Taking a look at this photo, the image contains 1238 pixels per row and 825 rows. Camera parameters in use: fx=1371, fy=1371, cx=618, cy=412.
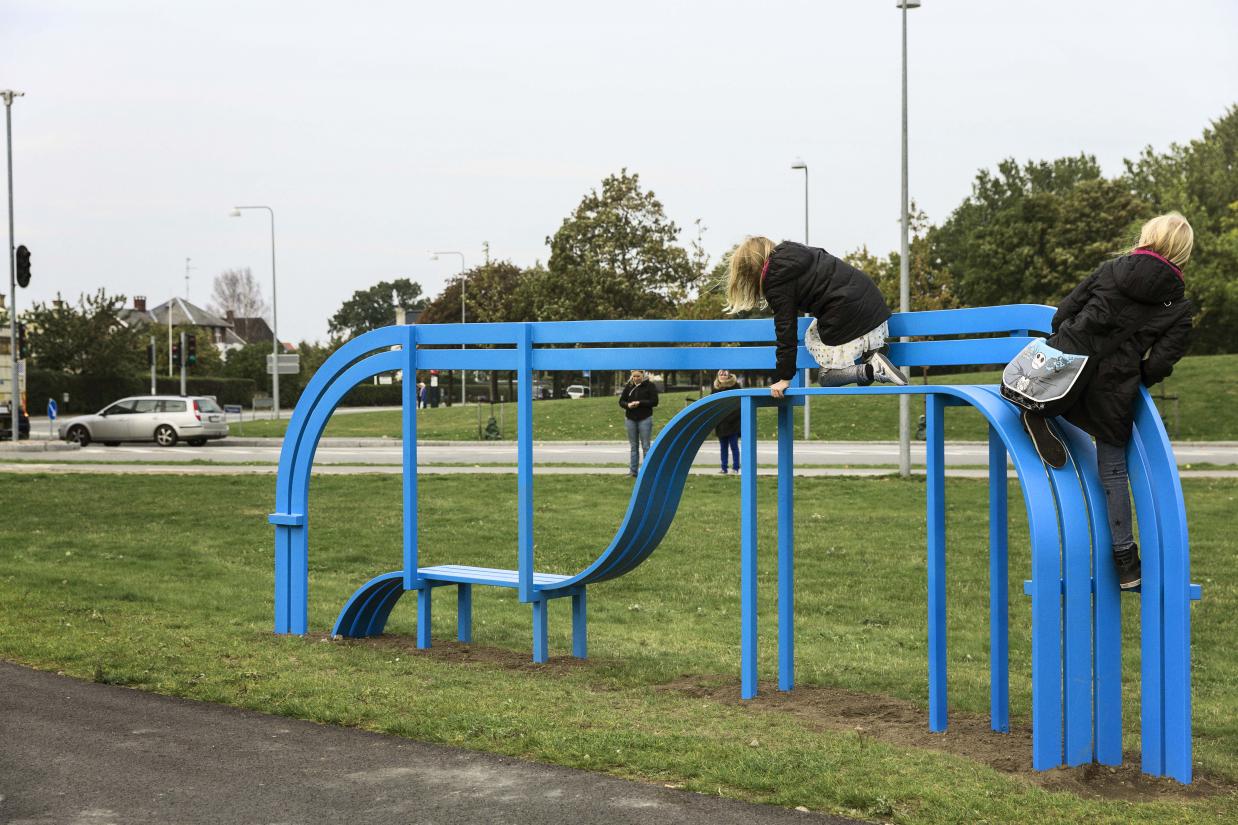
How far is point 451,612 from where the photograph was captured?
32.6 feet

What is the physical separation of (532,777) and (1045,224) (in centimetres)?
5977

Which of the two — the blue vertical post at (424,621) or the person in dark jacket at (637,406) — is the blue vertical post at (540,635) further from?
the person in dark jacket at (637,406)

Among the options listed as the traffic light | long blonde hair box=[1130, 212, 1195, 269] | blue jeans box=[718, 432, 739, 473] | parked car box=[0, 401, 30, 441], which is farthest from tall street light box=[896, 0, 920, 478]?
parked car box=[0, 401, 30, 441]

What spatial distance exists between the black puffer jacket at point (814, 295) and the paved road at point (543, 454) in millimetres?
16005

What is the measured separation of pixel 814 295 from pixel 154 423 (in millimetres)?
30493

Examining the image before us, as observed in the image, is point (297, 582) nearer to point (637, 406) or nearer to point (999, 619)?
point (999, 619)

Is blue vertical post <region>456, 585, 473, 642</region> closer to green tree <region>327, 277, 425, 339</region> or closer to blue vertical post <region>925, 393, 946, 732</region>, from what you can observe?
blue vertical post <region>925, 393, 946, 732</region>

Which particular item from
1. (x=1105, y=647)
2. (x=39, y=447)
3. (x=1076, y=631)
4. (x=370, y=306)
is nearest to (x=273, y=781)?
(x=1076, y=631)

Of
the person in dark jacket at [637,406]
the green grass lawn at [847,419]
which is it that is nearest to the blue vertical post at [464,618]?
the person in dark jacket at [637,406]

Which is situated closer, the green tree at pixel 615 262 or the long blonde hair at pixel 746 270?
the long blonde hair at pixel 746 270

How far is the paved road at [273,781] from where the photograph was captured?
4680 millimetres

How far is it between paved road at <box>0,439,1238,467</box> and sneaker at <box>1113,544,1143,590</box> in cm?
1667

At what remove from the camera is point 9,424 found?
33.8 meters

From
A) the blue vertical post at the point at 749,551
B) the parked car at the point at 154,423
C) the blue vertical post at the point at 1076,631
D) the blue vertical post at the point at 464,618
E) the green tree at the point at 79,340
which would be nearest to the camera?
the blue vertical post at the point at 1076,631
